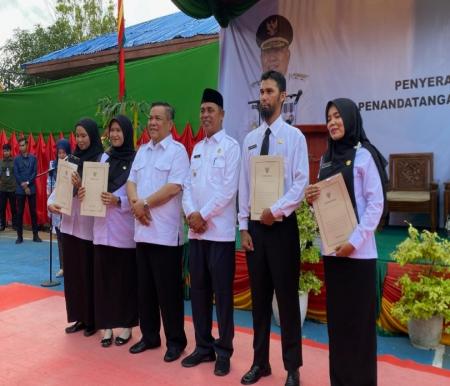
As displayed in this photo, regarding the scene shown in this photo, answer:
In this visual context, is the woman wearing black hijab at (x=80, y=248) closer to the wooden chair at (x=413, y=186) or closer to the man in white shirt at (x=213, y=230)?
the man in white shirt at (x=213, y=230)

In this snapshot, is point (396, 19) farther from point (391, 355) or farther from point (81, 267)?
point (81, 267)

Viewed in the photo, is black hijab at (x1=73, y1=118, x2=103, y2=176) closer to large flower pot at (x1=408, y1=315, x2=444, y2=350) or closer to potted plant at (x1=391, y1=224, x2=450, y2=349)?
potted plant at (x1=391, y1=224, x2=450, y2=349)

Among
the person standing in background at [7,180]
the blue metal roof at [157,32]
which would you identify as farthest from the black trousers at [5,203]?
the blue metal roof at [157,32]

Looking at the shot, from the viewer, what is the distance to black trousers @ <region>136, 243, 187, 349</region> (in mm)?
2982

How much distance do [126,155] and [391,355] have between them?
2355 mm

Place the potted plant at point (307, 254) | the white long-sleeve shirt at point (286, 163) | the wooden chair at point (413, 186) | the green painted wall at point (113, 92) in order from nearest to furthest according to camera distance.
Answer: the white long-sleeve shirt at point (286, 163)
the potted plant at point (307, 254)
the wooden chair at point (413, 186)
the green painted wall at point (113, 92)

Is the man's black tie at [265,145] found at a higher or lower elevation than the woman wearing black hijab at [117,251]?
higher

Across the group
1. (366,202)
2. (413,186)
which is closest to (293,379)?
(366,202)

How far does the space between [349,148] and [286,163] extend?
15.7 inches

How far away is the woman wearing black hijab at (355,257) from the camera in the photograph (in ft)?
7.07

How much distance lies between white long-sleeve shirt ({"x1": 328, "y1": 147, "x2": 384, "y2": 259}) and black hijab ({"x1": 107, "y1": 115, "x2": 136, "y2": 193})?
1.70m

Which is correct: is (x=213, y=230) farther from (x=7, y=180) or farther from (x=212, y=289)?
(x=7, y=180)

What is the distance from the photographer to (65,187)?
11.0 feet

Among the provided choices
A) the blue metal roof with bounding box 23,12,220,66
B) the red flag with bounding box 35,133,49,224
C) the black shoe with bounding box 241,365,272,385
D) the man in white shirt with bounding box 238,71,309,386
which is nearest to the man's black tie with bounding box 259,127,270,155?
the man in white shirt with bounding box 238,71,309,386
